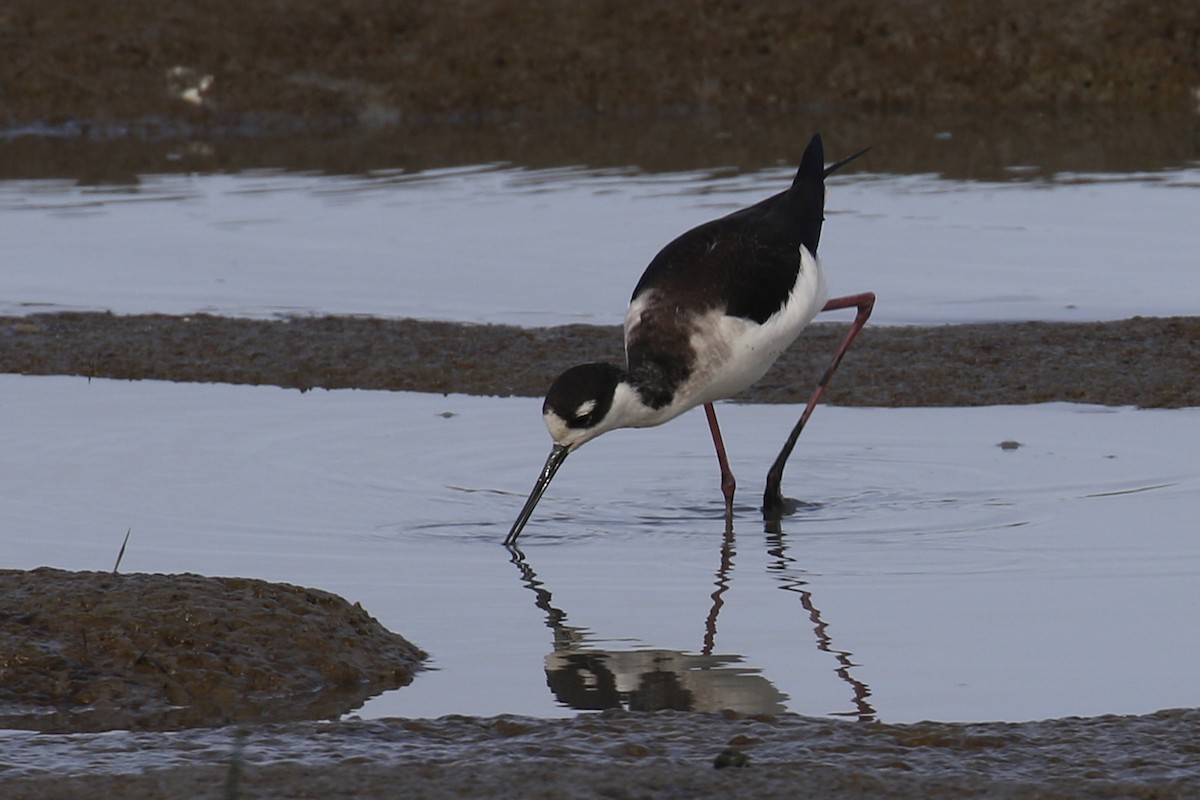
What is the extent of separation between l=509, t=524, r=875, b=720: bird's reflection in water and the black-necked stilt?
1.08 meters

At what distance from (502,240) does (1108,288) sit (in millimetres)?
3667

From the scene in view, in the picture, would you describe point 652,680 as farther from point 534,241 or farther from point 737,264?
point 534,241

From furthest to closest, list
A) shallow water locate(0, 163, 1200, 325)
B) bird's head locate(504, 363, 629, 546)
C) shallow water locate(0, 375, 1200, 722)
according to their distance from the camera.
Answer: shallow water locate(0, 163, 1200, 325)
bird's head locate(504, 363, 629, 546)
shallow water locate(0, 375, 1200, 722)

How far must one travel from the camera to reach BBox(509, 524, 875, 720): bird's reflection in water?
4578 millimetres

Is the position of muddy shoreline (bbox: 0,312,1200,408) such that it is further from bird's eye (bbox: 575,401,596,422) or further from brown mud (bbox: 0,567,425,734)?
brown mud (bbox: 0,567,425,734)

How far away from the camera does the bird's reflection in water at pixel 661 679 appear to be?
180 inches

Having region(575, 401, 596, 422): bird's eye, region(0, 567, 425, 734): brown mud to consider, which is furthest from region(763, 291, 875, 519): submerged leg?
region(0, 567, 425, 734): brown mud

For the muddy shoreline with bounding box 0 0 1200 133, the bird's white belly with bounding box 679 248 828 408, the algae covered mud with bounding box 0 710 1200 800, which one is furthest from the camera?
the muddy shoreline with bounding box 0 0 1200 133

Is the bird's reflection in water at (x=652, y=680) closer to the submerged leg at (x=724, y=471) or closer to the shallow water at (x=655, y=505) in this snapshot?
the shallow water at (x=655, y=505)

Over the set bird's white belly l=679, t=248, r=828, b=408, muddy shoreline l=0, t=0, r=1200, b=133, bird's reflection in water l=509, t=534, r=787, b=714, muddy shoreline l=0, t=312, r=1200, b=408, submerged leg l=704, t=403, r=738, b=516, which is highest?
muddy shoreline l=0, t=0, r=1200, b=133

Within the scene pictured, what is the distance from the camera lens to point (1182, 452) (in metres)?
7.05

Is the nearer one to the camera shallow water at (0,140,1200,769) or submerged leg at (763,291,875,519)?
shallow water at (0,140,1200,769)

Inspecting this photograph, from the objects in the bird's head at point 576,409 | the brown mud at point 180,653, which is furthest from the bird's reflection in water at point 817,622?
the brown mud at point 180,653

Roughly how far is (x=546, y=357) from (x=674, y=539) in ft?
8.64
